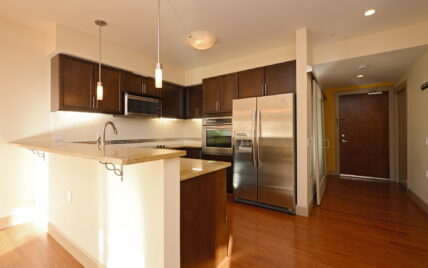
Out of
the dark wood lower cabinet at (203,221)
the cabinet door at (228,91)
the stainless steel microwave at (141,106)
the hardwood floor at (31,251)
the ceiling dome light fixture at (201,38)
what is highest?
the ceiling dome light fixture at (201,38)

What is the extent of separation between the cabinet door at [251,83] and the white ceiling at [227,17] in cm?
50

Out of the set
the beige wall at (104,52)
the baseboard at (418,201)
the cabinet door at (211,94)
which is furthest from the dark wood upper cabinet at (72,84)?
the baseboard at (418,201)

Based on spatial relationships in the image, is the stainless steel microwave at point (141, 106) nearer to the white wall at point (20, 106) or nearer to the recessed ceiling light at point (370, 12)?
the white wall at point (20, 106)

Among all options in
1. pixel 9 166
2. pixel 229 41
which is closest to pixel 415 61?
pixel 229 41

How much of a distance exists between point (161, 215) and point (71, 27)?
3.04m

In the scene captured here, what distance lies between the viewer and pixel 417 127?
328 cm

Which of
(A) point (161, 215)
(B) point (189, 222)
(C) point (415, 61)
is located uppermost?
(C) point (415, 61)

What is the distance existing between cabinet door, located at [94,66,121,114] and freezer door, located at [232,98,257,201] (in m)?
2.02

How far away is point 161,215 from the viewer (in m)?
1.22

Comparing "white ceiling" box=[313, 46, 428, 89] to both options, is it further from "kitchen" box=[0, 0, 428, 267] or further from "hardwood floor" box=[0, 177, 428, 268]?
"hardwood floor" box=[0, 177, 428, 268]

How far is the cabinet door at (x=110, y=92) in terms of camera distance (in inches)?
124

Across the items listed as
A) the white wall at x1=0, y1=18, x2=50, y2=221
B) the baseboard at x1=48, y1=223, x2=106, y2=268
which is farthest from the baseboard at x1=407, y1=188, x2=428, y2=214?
the white wall at x1=0, y1=18, x2=50, y2=221

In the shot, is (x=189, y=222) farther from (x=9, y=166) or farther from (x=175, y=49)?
(x=175, y=49)

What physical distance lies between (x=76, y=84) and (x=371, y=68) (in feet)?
16.5
